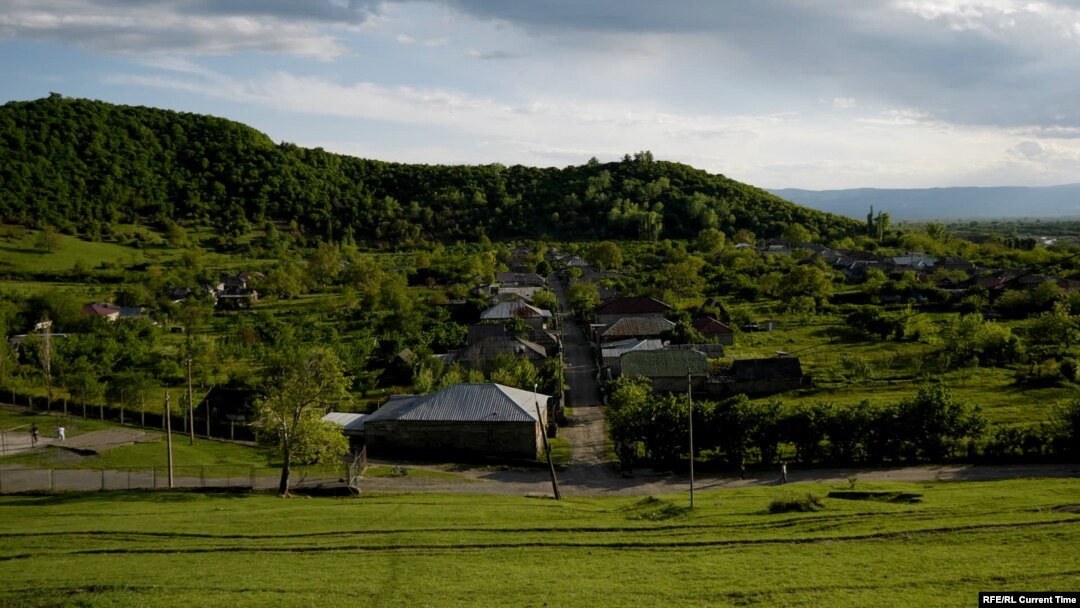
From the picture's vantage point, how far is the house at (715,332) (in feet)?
192

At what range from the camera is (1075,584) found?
14.9 m

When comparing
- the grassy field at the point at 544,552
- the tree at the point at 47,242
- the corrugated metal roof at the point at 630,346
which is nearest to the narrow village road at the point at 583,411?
the corrugated metal roof at the point at 630,346

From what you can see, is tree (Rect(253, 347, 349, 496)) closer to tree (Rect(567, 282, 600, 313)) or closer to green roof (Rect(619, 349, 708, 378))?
green roof (Rect(619, 349, 708, 378))

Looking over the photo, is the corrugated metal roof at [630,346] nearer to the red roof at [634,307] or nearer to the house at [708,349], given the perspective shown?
the house at [708,349]

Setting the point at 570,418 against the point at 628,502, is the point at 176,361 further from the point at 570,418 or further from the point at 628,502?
the point at 628,502

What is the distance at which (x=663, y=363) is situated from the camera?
47.2 m

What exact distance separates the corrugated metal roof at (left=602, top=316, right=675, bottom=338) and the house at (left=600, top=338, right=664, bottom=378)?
200 cm

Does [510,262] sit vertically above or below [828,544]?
above

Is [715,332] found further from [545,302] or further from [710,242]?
[710,242]

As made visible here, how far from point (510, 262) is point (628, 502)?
9166 cm

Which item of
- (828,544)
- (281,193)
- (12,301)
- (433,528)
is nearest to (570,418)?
(433,528)

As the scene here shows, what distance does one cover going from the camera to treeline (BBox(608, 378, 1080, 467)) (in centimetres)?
3256

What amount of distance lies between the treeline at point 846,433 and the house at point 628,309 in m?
33.7

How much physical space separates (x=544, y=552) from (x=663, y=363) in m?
29.4
